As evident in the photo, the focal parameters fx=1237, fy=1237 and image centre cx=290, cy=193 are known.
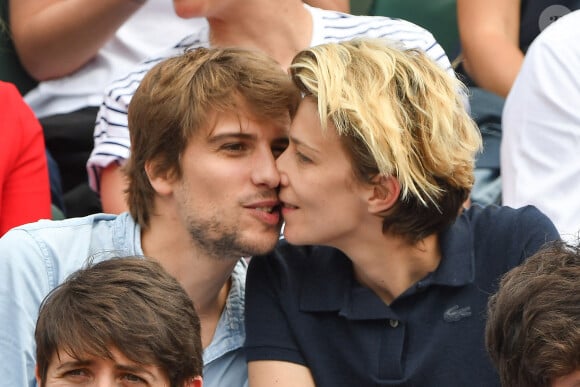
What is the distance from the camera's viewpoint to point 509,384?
202 centimetres

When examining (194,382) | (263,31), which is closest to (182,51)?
(263,31)

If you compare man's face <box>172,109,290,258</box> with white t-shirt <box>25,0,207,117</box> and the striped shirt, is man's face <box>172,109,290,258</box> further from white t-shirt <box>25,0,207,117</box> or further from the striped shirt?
white t-shirt <box>25,0,207,117</box>

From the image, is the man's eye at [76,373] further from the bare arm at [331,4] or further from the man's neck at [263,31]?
the bare arm at [331,4]

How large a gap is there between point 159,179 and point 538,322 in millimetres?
1024

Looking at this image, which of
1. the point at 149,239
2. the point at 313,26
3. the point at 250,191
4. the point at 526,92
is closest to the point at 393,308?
the point at 250,191

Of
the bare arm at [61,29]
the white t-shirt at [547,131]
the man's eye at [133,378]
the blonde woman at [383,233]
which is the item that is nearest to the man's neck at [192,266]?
the blonde woman at [383,233]

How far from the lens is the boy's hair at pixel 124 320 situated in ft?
6.63

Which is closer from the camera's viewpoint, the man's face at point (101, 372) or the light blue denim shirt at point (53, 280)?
the man's face at point (101, 372)

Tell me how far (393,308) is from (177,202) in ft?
1.72

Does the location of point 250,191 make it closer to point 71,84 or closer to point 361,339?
point 361,339

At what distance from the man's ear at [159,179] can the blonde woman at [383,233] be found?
0.86 ft

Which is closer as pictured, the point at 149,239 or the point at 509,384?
the point at 509,384

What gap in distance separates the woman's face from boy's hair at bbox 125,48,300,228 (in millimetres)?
122

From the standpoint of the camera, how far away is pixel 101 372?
2.00 meters
